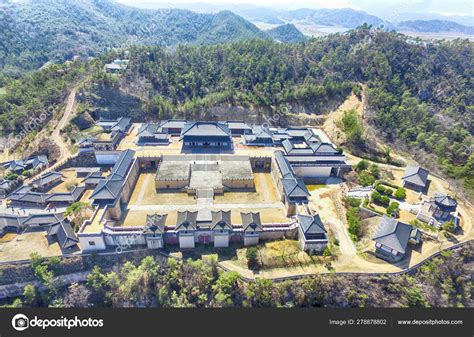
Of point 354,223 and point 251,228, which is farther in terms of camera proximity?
point 354,223

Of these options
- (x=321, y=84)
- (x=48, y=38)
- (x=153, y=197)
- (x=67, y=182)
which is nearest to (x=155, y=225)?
(x=153, y=197)

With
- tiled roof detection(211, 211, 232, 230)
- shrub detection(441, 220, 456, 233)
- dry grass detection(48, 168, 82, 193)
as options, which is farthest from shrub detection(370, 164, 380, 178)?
dry grass detection(48, 168, 82, 193)

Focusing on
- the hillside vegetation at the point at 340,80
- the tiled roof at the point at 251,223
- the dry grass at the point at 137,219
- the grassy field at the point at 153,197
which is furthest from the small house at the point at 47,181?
the tiled roof at the point at 251,223

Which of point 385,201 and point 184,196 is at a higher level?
point 385,201

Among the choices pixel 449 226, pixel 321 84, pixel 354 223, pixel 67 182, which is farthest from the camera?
Result: pixel 321 84

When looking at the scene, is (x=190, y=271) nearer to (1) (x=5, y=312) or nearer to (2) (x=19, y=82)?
(1) (x=5, y=312)

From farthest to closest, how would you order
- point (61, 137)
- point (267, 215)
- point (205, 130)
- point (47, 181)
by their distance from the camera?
point (61, 137) < point (205, 130) < point (47, 181) < point (267, 215)

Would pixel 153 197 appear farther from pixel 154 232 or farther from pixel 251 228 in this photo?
pixel 251 228

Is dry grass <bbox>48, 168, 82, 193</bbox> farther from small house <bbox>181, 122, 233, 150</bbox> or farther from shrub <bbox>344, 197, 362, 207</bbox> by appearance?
shrub <bbox>344, 197, 362, 207</bbox>

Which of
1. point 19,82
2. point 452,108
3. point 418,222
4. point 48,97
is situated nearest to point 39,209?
point 48,97
